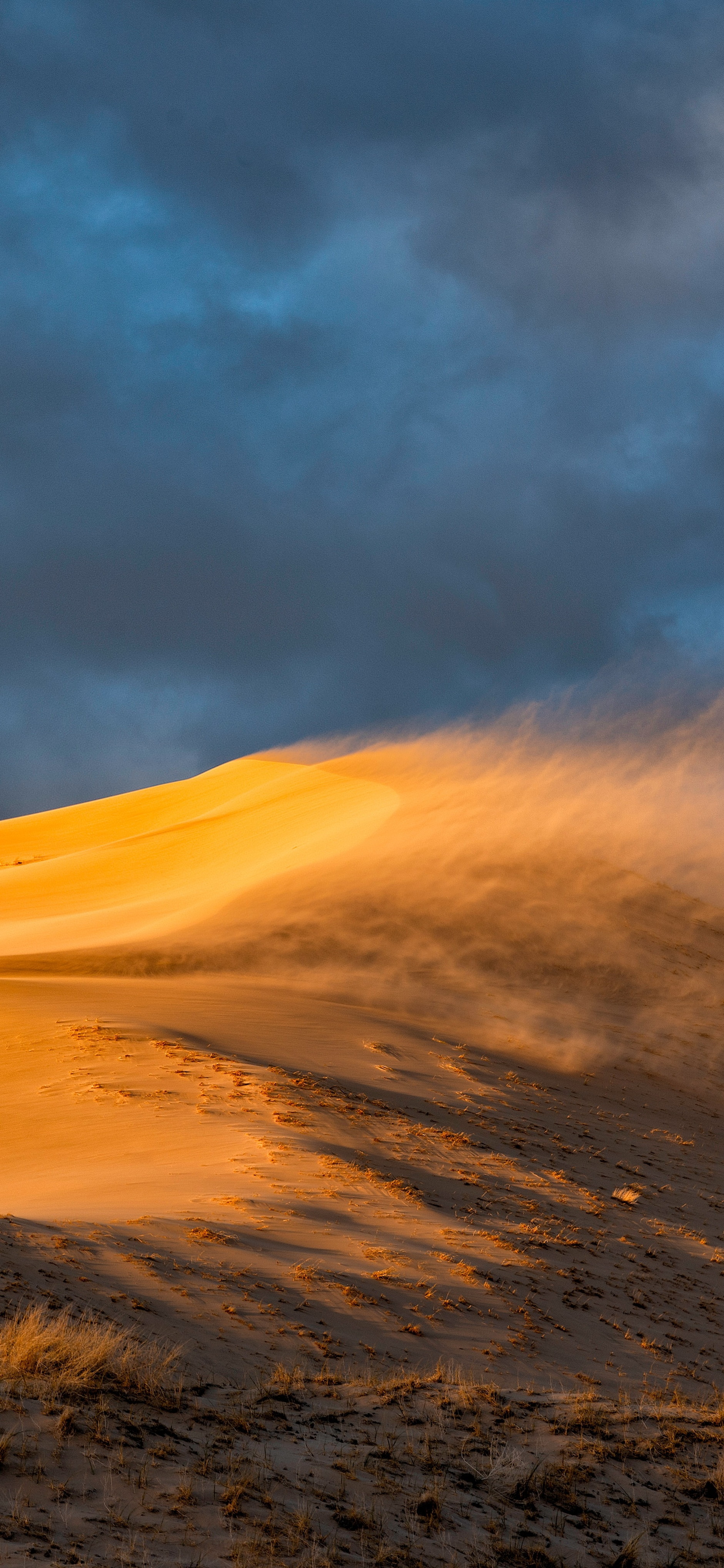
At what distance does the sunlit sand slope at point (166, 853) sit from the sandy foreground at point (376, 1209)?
451mm

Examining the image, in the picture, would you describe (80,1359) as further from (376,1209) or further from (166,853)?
(166,853)

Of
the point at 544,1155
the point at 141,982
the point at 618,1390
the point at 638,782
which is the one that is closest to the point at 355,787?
the point at 638,782

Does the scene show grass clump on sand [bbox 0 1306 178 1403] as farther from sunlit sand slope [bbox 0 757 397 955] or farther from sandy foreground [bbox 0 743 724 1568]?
sunlit sand slope [bbox 0 757 397 955]

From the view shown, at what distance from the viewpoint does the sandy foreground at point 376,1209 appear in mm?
4922

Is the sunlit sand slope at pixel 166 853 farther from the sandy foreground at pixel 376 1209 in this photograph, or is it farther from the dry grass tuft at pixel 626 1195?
the dry grass tuft at pixel 626 1195

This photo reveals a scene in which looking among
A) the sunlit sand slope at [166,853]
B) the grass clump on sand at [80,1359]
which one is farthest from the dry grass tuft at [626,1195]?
the sunlit sand slope at [166,853]

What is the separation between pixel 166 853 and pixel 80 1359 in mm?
31684

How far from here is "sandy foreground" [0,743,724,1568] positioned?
4922mm

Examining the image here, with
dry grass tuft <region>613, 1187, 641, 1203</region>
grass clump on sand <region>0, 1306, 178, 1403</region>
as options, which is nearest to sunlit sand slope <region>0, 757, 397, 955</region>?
dry grass tuft <region>613, 1187, 641, 1203</region>

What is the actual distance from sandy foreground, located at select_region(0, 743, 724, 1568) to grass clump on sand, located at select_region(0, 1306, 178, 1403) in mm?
27

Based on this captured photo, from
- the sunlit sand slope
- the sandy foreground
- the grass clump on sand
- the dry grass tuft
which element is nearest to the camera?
the sandy foreground

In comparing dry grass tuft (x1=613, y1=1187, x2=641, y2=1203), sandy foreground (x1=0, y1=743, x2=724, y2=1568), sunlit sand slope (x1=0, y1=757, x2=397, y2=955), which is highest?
sunlit sand slope (x1=0, y1=757, x2=397, y2=955)

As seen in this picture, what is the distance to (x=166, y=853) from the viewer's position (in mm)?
36625

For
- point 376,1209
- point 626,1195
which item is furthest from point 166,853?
point 376,1209
